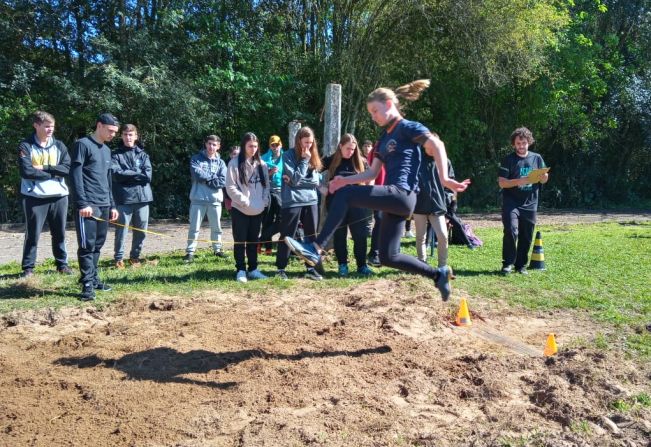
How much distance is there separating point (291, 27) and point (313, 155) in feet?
37.3

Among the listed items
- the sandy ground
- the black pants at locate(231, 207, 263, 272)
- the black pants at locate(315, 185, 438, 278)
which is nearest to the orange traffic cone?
the sandy ground

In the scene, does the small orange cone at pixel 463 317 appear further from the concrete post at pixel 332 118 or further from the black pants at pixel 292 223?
the concrete post at pixel 332 118

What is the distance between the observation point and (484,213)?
66.8 feet

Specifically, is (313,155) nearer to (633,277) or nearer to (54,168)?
(54,168)

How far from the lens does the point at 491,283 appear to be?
822 cm

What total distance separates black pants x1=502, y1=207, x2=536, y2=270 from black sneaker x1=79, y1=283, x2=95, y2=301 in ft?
19.2

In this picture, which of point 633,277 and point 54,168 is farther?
point 633,277

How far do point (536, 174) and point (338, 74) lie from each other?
10965mm

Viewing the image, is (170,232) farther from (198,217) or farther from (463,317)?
(463,317)

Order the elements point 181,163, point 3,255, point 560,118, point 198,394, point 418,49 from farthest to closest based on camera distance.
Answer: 1. point 560,118
2. point 418,49
3. point 181,163
4. point 3,255
5. point 198,394

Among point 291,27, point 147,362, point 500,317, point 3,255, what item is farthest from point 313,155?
point 291,27

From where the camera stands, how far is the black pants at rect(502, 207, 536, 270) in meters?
8.89

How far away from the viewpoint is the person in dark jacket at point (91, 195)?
7047 mm

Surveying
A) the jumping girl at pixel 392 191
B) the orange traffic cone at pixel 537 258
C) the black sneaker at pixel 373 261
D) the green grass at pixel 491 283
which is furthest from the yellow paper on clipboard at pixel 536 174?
the jumping girl at pixel 392 191
